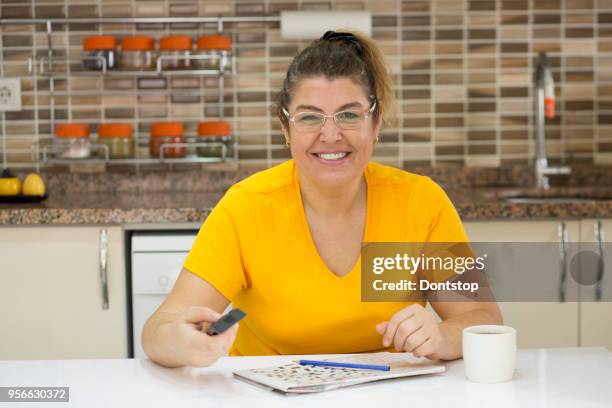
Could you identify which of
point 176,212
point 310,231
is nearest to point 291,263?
point 310,231

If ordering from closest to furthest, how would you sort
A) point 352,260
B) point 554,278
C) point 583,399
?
point 583,399 → point 352,260 → point 554,278

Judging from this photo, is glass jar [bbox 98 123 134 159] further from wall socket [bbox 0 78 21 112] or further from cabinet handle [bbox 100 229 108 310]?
cabinet handle [bbox 100 229 108 310]

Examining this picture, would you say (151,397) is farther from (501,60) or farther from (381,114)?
(501,60)

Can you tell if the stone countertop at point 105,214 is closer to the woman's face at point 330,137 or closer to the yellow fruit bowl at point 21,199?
the yellow fruit bowl at point 21,199

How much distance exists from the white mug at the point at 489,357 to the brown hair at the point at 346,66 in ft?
1.86

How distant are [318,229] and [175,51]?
158 centimetres

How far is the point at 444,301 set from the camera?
1.73 meters

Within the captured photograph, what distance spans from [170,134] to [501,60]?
1.22m

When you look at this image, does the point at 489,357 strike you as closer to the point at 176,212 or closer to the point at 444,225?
the point at 444,225

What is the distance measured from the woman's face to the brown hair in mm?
17

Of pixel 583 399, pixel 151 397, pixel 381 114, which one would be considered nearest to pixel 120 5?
pixel 381 114

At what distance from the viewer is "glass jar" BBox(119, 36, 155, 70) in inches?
124

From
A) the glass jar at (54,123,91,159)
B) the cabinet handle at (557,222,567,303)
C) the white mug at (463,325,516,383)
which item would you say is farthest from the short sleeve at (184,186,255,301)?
the glass jar at (54,123,91,159)

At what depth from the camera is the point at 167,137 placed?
3164 mm
